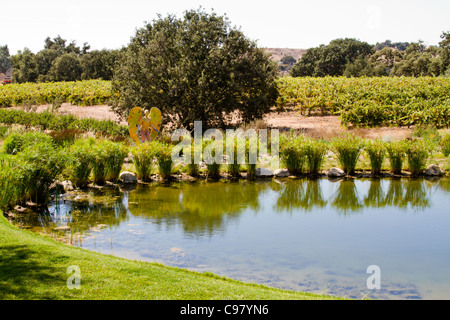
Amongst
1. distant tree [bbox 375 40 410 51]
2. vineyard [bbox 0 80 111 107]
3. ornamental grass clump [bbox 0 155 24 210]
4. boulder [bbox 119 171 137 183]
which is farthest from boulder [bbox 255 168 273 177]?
distant tree [bbox 375 40 410 51]

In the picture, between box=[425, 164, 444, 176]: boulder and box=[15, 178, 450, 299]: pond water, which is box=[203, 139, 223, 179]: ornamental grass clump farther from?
box=[425, 164, 444, 176]: boulder

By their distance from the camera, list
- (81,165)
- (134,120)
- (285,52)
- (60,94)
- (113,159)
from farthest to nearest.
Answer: (285,52)
(60,94)
(134,120)
(113,159)
(81,165)

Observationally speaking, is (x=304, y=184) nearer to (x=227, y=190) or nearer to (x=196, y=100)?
(x=227, y=190)

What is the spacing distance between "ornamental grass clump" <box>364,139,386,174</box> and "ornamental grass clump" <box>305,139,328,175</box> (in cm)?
125

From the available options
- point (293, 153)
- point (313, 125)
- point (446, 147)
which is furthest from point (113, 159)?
point (313, 125)

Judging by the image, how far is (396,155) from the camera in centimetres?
1311

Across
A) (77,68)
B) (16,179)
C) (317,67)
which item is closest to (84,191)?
(16,179)

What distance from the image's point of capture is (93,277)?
4992 mm

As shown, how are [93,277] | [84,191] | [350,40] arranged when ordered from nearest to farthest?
[93,277] < [84,191] < [350,40]

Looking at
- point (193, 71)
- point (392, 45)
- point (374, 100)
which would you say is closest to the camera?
point (193, 71)

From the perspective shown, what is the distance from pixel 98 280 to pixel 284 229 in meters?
4.40

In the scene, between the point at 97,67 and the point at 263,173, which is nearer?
the point at 263,173

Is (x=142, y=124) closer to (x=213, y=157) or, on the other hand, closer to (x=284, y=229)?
(x=213, y=157)

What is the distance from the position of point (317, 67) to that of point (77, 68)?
31.3 m
